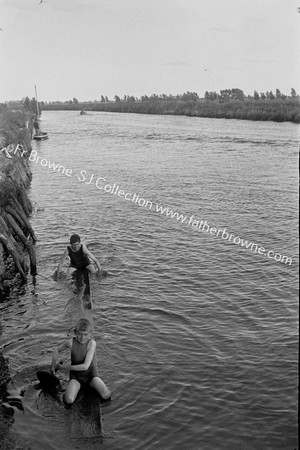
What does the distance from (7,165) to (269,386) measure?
20.7m

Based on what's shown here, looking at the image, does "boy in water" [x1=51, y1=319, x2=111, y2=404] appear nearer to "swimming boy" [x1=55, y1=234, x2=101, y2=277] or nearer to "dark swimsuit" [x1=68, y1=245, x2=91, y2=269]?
"swimming boy" [x1=55, y1=234, x2=101, y2=277]

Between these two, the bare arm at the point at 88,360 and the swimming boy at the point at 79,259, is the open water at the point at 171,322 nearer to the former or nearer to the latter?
the swimming boy at the point at 79,259

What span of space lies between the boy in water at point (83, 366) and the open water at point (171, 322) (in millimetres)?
422

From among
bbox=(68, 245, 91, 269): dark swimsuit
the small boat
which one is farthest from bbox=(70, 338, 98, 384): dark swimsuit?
the small boat

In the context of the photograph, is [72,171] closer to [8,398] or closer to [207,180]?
[207,180]

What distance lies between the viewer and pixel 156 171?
42438 millimetres

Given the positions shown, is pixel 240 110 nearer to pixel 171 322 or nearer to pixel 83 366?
pixel 171 322

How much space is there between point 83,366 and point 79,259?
795 cm

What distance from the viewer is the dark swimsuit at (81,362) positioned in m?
11.1

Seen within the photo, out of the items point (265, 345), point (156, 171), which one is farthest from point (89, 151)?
point (265, 345)

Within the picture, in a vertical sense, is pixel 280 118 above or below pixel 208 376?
above

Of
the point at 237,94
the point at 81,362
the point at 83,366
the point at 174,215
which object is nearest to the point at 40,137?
the point at 174,215

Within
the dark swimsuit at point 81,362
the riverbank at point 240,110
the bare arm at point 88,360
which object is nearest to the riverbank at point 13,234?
the dark swimsuit at point 81,362

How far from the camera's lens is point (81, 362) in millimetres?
11164
